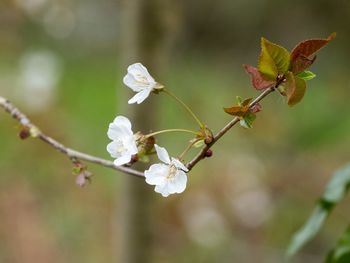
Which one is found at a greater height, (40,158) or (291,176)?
(40,158)

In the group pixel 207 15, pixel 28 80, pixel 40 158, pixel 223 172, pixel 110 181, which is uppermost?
pixel 207 15

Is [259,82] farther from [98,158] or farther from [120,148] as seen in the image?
[98,158]

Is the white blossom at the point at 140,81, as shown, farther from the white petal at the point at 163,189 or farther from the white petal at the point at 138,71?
the white petal at the point at 163,189

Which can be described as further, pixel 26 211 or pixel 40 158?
pixel 40 158

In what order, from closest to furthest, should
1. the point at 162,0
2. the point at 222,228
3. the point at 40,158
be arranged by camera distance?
the point at 162,0, the point at 222,228, the point at 40,158

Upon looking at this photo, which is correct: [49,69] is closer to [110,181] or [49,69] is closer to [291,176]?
[110,181]

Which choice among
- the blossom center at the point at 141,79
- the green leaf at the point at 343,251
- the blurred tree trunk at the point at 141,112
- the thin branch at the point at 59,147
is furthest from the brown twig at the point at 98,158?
the blurred tree trunk at the point at 141,112

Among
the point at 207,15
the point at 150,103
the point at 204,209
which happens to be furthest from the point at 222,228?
the point at 207,15
